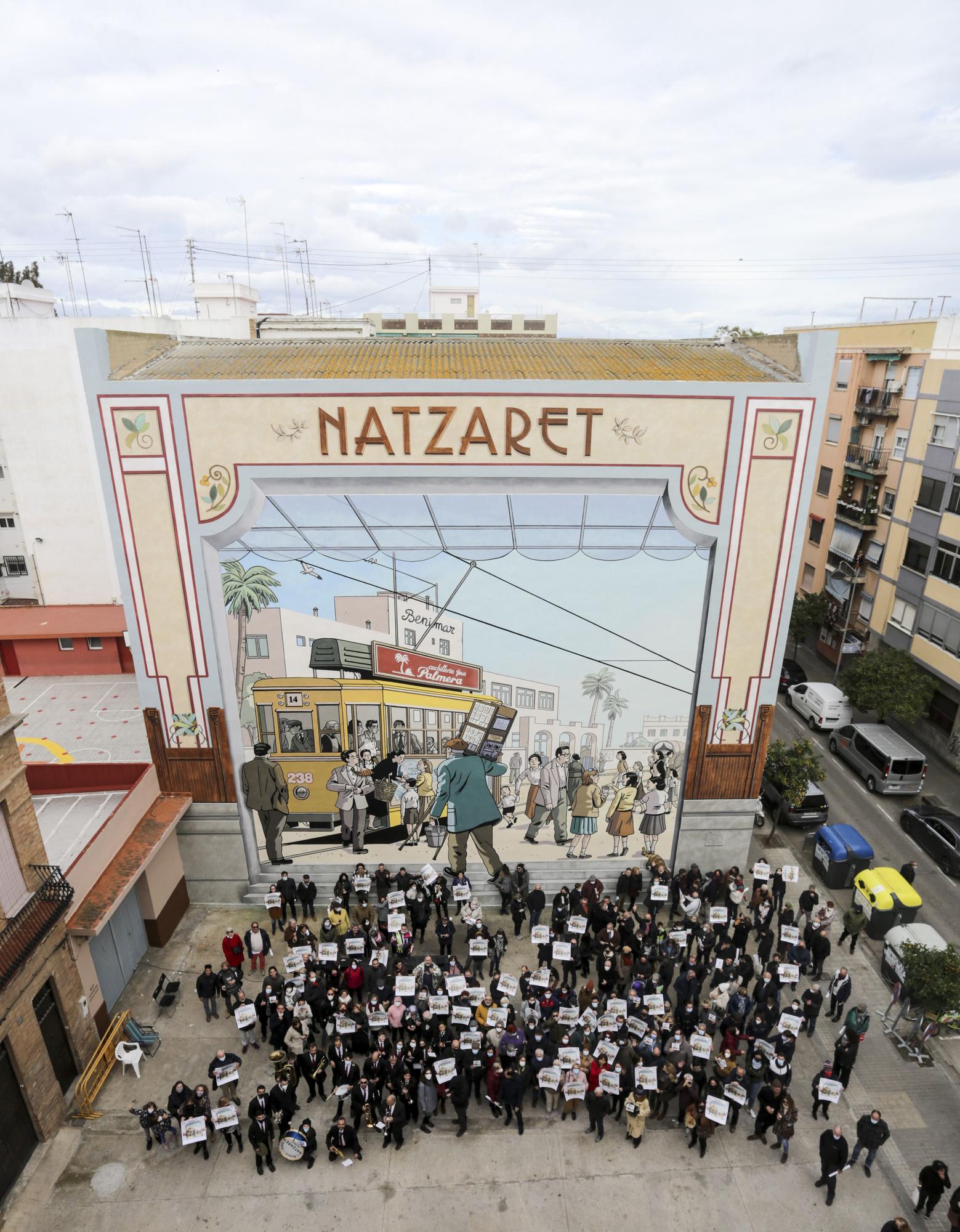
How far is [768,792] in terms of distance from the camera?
22906 mm

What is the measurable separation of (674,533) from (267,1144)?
14091 mm

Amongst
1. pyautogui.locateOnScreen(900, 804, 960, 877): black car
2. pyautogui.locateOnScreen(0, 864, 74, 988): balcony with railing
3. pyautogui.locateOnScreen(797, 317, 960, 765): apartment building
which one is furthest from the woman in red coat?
pyautogui.locateOnScreen(797, 317, 960, 765): apartment building

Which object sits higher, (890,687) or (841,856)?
(890,687)

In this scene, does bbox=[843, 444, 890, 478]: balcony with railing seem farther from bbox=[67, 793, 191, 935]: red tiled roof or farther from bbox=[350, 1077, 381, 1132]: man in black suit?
bbox=[350, 1077, 381, 1132]: man in black suit

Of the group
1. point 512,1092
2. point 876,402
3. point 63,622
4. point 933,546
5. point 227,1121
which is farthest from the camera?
point 876,402

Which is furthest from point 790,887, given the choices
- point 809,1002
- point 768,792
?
point 809,1002

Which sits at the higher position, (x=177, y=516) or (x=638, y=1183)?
(x=177, y=516)

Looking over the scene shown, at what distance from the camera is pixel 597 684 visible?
17438mm

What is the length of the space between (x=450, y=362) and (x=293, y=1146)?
16.2m

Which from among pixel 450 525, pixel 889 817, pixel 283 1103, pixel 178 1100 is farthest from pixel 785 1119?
pixel 889 817

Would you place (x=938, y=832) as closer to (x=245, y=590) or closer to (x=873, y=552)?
(x=873, y=552)

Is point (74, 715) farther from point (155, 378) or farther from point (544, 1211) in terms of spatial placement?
point (544, 1211)

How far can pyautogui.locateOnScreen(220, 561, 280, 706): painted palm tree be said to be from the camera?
53.5 ft

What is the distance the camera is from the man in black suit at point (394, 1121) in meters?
12.2
